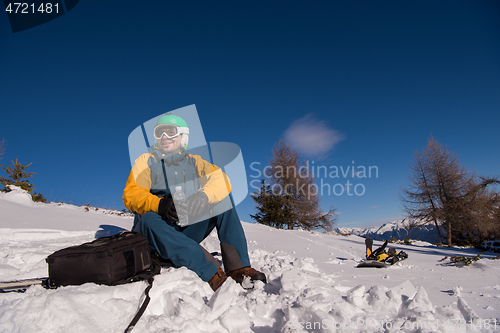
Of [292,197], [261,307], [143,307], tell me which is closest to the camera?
[143,307]

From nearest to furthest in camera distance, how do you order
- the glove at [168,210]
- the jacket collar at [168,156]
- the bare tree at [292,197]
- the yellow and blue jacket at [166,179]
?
the glove at [168,210]
the yellow and blue jacket at [166,179]
the jacket collar at [168,156]
the bare tree at [292,197]

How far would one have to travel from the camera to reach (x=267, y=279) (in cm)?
213

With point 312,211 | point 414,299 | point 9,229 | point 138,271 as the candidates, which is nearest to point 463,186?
point 312,211

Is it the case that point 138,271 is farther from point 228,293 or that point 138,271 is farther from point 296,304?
point 296,304

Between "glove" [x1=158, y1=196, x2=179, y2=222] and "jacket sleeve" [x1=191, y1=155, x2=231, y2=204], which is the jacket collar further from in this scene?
"glove" [x1=158, y1=196, x2=179, y2=222]

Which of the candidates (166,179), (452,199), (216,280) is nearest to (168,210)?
(166,179)

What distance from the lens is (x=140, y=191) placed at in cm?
229

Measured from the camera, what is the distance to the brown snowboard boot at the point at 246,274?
2.00 m

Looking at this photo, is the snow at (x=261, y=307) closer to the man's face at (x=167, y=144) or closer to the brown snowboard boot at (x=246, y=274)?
the brown snowboard boot at (x=246, y=274)

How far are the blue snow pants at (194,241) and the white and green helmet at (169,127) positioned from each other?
100 cm

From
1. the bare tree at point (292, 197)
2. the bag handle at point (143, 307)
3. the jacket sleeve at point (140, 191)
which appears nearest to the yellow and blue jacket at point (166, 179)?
the jacket sleeve at point (140, 191)

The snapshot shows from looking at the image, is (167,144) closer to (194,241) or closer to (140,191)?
(140,191)

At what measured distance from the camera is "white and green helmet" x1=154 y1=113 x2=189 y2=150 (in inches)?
109

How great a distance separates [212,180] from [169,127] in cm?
90
